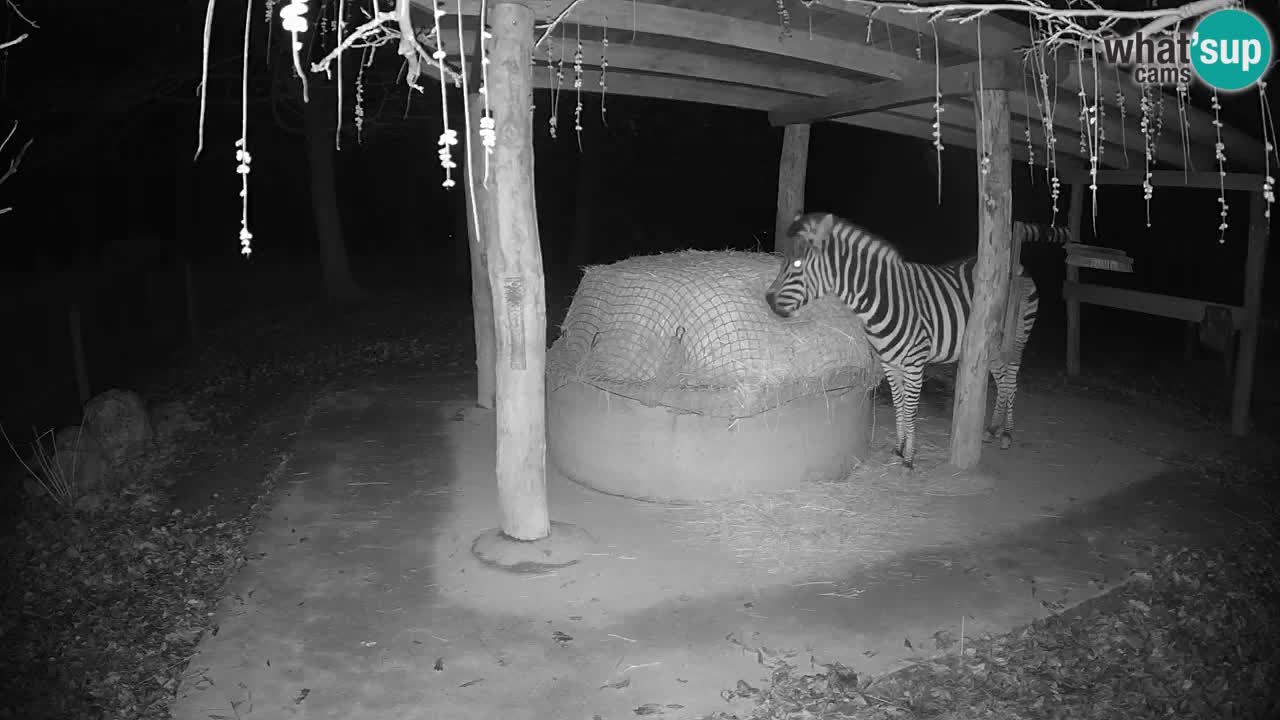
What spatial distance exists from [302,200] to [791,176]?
25.2m

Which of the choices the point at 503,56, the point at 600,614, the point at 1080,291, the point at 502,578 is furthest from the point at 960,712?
the point at 1080,291

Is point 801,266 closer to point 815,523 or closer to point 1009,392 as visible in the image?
point 815,523

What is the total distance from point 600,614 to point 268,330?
35.1 ft

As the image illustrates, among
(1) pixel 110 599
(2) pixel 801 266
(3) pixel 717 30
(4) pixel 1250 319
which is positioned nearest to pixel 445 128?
(3) pixel 717 30

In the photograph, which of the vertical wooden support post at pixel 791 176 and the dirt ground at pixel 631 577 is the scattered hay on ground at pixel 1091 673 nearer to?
the dirt ground at pixel 631 577

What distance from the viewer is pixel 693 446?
20.5ft

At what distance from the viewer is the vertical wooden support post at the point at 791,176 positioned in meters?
9.06

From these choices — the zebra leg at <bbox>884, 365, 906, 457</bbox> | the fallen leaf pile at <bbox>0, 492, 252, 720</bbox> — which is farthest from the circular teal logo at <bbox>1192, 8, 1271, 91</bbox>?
the fallen leaf pile at <bbox>0, 492, 252, 720</bbox>

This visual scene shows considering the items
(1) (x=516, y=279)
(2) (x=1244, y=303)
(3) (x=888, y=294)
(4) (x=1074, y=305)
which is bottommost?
(4) (x=1074, y=305)

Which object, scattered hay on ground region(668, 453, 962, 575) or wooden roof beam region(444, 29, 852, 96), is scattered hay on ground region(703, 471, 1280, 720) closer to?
scattered hay on ground region(668, 453, 962, 575)

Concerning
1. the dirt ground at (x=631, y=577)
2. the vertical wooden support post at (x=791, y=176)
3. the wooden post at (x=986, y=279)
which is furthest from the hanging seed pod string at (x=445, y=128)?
the vertical wooden support post at (x=791, y=176)

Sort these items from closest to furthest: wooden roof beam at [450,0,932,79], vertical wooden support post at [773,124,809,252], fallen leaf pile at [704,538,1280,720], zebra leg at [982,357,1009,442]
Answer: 1. fallen leaf pile at [704,538,1280,720]
2. wooden roof beam at [450,0,932,79]
3. zebra leg at [982,357,1009,442]
4. vertical wooden support post at [773,124,809,252]

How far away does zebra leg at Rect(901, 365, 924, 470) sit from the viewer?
7.13 m

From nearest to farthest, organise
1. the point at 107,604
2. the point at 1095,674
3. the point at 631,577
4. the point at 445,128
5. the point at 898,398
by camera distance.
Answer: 1. the point at 445,128
2. the point at 1095,674
3. the point at 107,604
4. the point at 631,577
5. the point at 898,398
